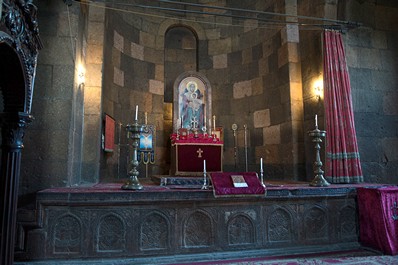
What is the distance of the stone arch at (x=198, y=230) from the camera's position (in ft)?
14.0

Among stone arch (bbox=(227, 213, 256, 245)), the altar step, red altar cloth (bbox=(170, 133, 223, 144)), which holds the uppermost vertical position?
red altar cloth (bbox=(170, 133, 223, 144))

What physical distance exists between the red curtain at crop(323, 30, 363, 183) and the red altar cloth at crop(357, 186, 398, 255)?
95 centimetres

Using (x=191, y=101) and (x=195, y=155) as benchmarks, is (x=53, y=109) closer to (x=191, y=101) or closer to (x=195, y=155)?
(x=195, y=155)

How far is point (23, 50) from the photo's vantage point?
118 inches

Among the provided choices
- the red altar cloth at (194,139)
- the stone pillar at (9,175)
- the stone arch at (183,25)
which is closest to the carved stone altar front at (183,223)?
the stone pillar at (9,175)

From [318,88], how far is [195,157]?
3216 mm

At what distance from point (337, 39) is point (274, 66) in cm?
190

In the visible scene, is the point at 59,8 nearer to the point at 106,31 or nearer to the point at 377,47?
the point at 106,31

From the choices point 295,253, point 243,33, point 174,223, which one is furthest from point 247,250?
point 243,33

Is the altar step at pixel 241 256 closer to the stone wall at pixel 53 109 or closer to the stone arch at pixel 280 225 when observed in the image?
the stone arch at pixel 280 225

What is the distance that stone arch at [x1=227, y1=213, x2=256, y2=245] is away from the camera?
14.5 ft

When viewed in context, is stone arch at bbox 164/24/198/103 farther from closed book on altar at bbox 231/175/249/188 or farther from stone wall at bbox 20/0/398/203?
closed book on altar at bbox 231/175/249/188

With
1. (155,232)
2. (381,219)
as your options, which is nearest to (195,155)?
(155,232)

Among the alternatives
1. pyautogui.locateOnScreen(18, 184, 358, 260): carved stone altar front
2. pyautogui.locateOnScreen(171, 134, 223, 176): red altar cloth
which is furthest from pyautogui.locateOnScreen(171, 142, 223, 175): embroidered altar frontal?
pyautogui.locateOnScreen(18, 184, 358, 260): carved stone altar front
